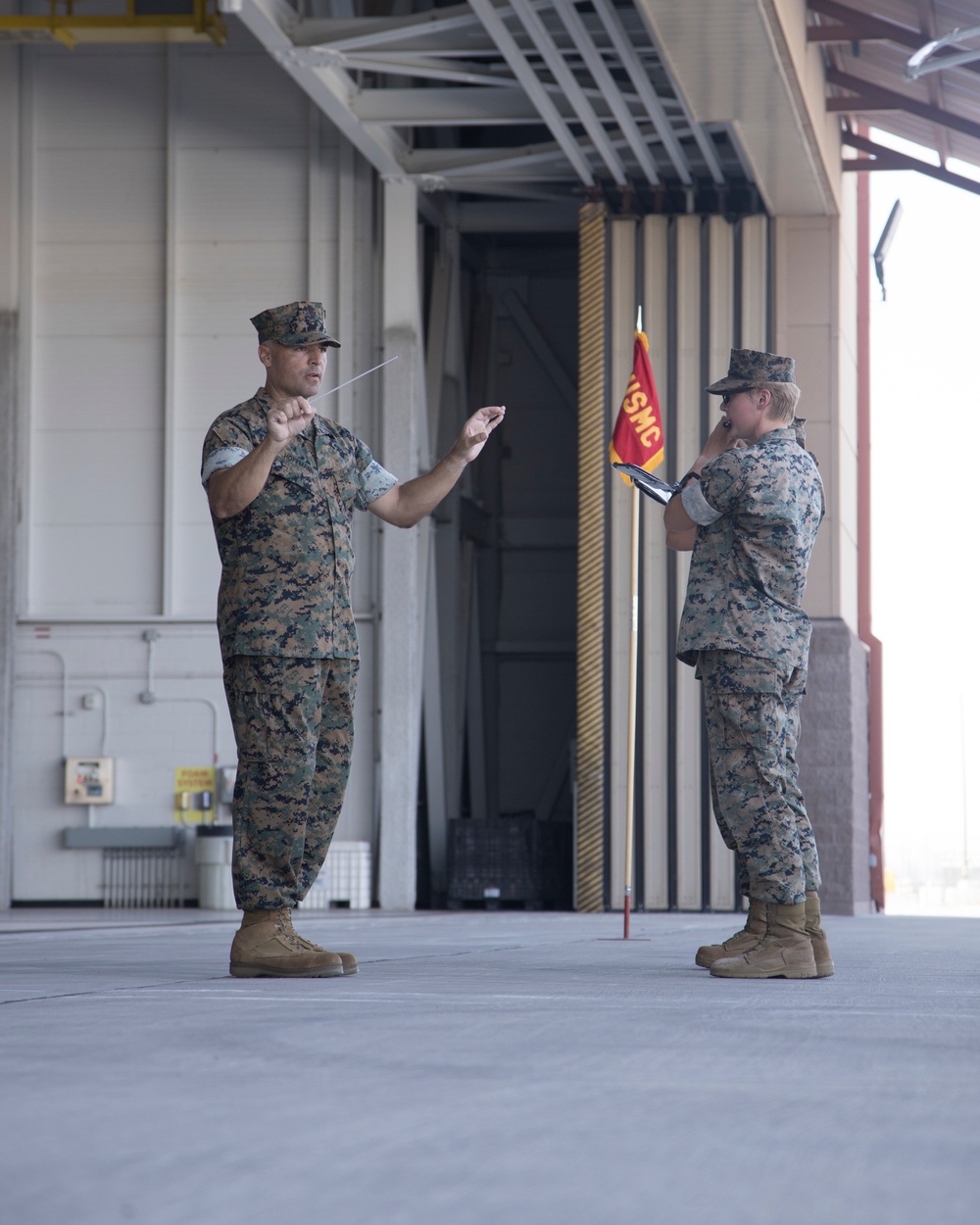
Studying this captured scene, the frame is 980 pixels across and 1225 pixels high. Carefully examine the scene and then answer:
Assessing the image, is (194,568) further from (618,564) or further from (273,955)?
(273,955)

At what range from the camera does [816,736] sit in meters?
12.6

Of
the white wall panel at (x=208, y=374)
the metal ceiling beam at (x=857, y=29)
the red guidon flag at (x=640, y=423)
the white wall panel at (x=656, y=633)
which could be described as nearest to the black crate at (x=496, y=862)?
the white wall panel at (x=656, y=633)

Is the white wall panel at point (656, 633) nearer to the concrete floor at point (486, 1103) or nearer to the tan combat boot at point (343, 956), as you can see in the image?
the tan combat boot at point (343, 956)

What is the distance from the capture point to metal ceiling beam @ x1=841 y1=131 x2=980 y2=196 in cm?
1344

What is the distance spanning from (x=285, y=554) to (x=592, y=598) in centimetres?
884

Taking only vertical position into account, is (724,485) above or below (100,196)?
below

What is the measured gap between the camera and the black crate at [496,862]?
44.4 ft

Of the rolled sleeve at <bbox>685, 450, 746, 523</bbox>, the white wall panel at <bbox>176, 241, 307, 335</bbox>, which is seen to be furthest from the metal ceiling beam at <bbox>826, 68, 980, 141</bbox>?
the rolled sleeve at <bbox>685, 450, 746, 523</bbox>

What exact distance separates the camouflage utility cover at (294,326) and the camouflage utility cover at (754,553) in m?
1.05

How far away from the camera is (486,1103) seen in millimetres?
1832

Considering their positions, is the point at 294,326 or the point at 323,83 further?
the point at 323,83

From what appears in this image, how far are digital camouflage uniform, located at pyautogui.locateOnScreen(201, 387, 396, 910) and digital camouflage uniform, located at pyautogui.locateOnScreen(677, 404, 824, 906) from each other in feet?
3.08

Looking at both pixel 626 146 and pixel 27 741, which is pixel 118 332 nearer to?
pixel 27 741

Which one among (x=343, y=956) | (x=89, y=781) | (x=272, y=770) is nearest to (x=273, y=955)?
(x=343, y=956)
